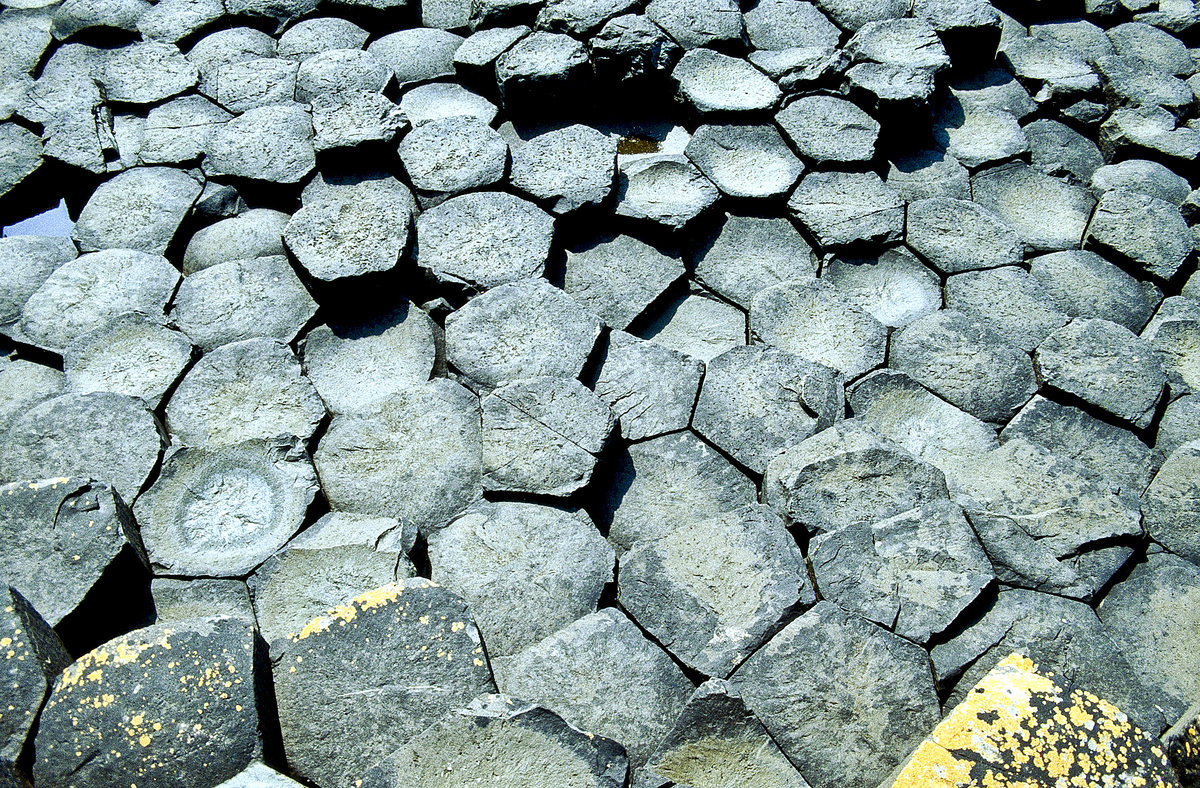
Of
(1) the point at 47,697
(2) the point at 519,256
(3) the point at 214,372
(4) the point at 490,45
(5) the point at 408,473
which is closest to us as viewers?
(1) the point at 47,697

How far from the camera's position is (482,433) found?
2.02 m

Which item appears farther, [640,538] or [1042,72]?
[1042,72]

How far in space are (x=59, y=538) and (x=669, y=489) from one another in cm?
138

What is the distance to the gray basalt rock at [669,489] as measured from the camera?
2029 millimetres

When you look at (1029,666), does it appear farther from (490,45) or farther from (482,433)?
(490,45)

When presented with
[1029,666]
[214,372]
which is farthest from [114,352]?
[1029,666]

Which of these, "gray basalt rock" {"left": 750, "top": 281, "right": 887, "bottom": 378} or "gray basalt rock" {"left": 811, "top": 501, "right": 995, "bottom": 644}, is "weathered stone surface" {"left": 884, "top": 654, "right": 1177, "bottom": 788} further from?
"gray basalt rock" {"left": 750, "top": 281, "right": 887, "bottom": 378}

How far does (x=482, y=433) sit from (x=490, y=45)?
1.57m

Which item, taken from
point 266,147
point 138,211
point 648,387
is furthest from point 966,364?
point 138,211

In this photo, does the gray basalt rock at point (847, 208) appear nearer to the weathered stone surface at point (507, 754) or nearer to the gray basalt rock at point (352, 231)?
the gray basalt rock at point (352, 231)

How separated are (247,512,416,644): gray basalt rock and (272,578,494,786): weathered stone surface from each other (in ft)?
0.51

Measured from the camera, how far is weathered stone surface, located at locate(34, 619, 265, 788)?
1473 mm

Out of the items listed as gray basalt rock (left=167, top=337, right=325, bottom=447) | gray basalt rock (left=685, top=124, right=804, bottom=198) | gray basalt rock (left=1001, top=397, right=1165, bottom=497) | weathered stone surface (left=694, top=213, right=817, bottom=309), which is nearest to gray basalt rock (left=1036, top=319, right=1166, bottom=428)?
gray basalt rock (left=1001, top=397, right=1165, bottom=497)

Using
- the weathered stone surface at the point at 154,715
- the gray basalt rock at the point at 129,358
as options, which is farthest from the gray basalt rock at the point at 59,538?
the gray basalt rock at the point at 129,358
